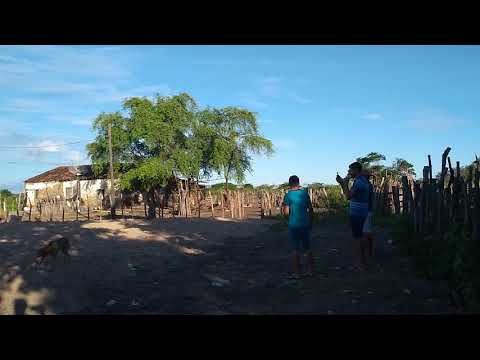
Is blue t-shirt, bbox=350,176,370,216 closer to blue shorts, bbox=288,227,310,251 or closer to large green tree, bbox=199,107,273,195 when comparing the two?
blue shorts, bbox=288,227,310,251

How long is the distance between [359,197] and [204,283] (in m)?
2.44

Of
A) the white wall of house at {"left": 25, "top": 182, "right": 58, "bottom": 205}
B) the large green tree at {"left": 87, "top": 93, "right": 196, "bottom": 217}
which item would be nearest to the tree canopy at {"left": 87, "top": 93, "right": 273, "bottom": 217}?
the large green tree at {"left": 87, "top": 93, "right": 196, "bottom": 217}

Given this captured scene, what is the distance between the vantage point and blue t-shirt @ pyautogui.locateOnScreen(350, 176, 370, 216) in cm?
621

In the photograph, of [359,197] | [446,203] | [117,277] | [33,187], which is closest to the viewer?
[359,197]

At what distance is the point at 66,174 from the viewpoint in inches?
1545

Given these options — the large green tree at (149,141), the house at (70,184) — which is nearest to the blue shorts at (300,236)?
the large green tree at (149,141)

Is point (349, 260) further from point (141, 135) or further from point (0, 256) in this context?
point (141, 135)

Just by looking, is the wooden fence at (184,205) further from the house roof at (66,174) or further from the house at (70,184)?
the house roof at (66,174)

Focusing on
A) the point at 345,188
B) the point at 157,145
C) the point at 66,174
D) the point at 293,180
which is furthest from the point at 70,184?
the point at 345,188

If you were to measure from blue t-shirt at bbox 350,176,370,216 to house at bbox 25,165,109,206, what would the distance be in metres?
28.5

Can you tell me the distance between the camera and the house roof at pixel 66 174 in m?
37.1

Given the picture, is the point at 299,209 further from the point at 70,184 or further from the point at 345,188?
the point at 70,184

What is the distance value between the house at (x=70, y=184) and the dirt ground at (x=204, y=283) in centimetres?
2530
